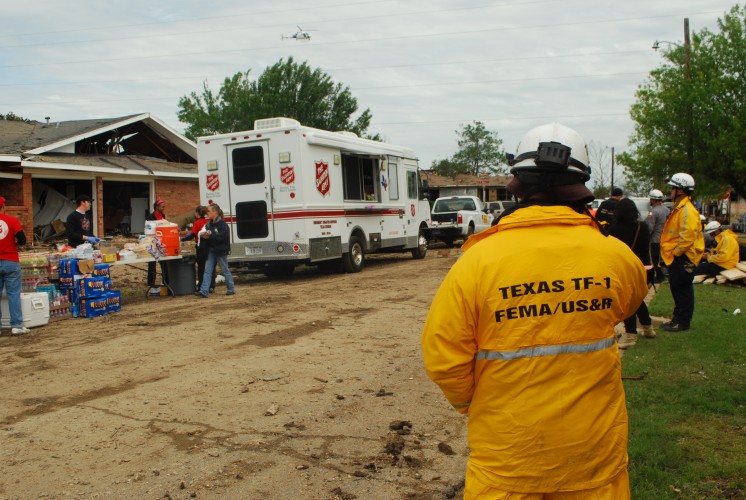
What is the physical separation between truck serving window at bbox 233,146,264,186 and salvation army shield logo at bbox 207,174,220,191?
467mm

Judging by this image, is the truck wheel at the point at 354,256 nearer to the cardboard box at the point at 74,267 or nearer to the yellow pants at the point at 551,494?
the cardboard box at the point at 74,267

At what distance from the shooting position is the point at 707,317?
1002cm

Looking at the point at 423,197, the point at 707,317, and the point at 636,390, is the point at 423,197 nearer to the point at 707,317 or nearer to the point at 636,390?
the point at 707,317

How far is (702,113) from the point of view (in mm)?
29203

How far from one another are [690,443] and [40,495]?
14.1 feet

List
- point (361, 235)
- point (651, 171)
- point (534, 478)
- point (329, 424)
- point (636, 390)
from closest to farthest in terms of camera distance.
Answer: point (534, 478), point (329, 424), point (636, 390), point (361, 235), point (651, 171)

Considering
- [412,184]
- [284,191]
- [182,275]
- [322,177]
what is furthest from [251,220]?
[412,184]

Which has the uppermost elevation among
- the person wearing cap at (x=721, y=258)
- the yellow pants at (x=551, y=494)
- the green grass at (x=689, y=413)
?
the yellow pants at (x=551, y=494)

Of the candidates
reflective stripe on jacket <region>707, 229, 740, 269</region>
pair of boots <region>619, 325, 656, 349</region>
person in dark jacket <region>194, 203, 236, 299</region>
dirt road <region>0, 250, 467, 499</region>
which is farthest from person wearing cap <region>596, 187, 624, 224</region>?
person in dark jacket <region>194, 203, 236, 299</region>

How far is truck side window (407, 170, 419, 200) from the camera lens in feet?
66.7

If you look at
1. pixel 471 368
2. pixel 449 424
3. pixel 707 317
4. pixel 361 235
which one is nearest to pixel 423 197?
pixel 361 235

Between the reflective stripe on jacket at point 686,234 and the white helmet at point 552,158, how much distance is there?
6.48 metres

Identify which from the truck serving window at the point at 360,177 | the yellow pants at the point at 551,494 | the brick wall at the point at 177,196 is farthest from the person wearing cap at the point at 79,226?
the brick wall at the point at 177,196

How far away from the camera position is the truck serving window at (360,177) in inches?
670
